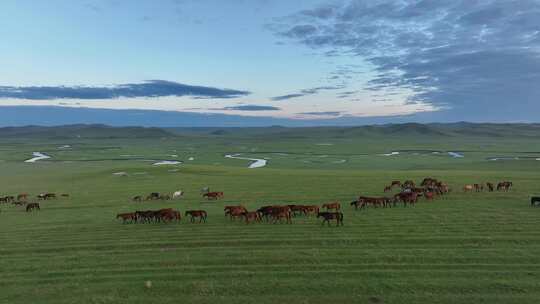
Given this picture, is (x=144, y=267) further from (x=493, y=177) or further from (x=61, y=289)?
(x=493, y=177)

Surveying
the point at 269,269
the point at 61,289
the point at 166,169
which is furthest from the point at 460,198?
the point at 166,169

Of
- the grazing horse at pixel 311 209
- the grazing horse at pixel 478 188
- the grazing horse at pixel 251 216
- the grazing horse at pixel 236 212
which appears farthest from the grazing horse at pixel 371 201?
the grazing horse at pixel 478 188

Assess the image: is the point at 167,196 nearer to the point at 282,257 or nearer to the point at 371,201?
the point at 371,201

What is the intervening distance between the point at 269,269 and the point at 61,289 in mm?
7420

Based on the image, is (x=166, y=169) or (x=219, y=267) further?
(x=166, y=169)

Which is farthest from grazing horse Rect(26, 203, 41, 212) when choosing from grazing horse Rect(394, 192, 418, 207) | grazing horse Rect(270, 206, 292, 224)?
grazing horse Rect(394, 192, 418, 207)

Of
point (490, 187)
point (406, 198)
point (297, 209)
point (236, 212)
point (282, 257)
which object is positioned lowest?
point (282, 257)

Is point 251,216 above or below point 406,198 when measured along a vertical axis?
below

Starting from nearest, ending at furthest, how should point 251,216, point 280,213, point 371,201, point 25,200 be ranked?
1. point 280,213
2. point 251,216
3. point 371,201
4. point 25,200

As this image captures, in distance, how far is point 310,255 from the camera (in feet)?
53.4

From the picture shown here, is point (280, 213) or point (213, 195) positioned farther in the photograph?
point (213, 195)

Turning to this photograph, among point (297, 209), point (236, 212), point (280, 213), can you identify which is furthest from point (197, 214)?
point (297, 209)

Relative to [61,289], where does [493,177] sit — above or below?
above

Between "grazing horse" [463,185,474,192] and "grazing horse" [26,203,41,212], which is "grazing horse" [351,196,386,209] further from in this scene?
"grazing horse" [26,203,41,212]
